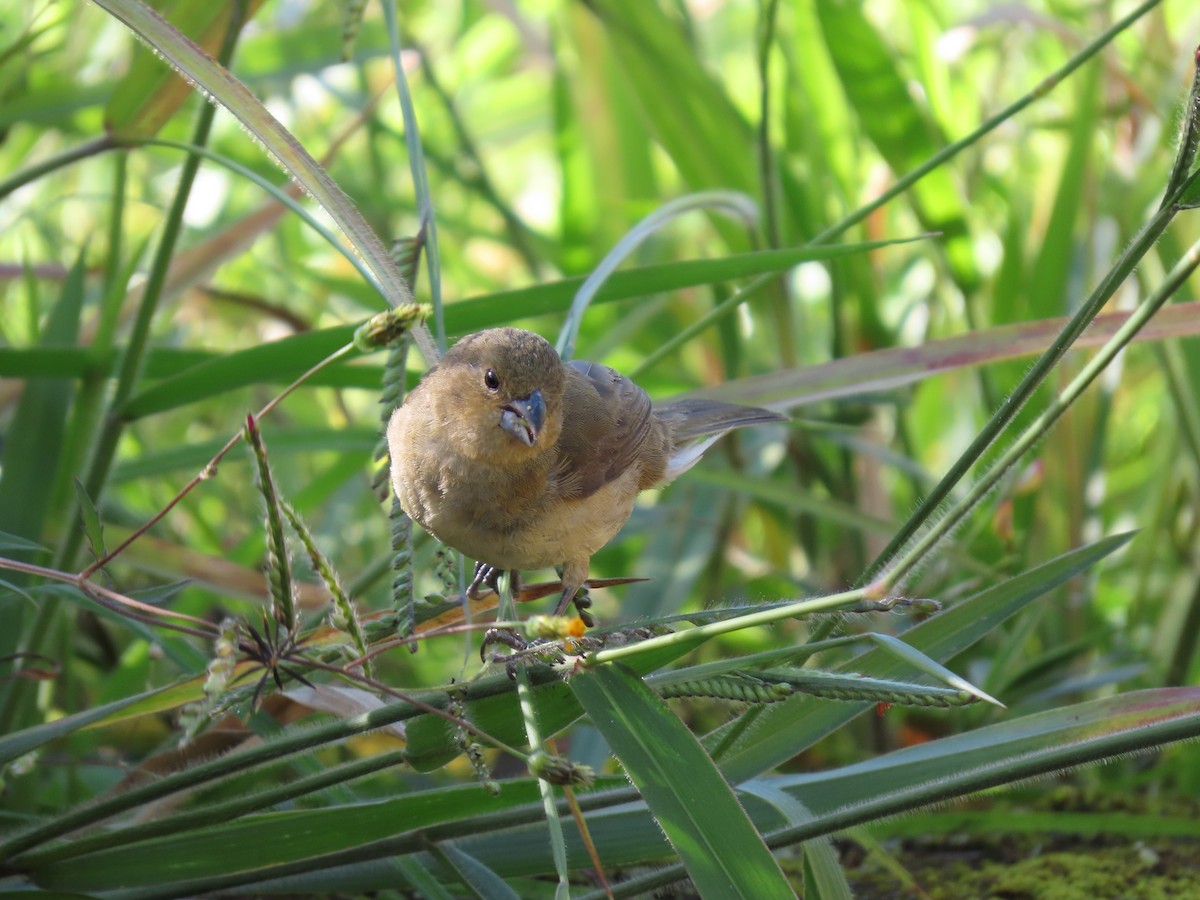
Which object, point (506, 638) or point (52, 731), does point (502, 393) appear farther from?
point (52, 731)

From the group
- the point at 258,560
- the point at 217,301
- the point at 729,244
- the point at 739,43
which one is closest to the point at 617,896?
the point at 258,560

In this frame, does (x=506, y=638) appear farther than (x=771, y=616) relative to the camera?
Yes

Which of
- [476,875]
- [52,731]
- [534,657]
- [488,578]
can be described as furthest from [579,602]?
[52,731]

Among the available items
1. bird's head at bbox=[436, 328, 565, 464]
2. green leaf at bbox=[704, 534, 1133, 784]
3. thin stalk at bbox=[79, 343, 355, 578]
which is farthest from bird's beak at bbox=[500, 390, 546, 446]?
thin stalk at bbox=[79, 343, 355, 578]

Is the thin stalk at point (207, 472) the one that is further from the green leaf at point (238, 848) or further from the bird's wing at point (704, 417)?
the bird's wing at point (704, 417)

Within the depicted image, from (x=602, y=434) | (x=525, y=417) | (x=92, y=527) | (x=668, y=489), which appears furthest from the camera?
(x=668, y=489)

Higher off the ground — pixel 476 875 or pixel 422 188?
pixel 422 188

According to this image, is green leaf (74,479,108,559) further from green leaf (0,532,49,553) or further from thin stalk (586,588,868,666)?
thin stalk (586,588,868,666)
